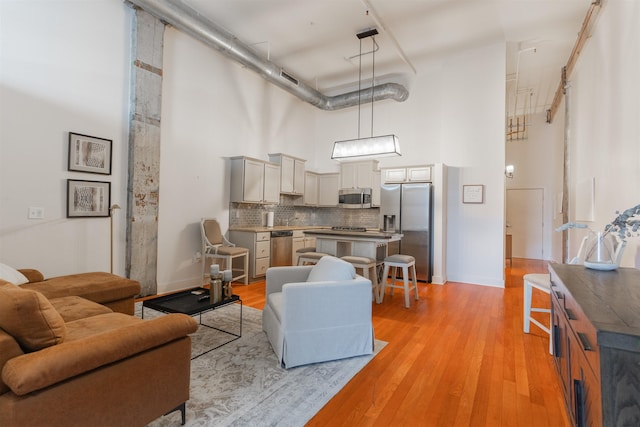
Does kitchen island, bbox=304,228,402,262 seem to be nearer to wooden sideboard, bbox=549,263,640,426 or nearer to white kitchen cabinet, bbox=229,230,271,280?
white kitchen cabinet, bbox=229,230,271,280

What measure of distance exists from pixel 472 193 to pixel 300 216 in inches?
146

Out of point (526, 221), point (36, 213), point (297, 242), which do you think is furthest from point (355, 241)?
point (526, 221)

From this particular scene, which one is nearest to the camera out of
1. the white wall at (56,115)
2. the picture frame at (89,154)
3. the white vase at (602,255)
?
the white vase at (602,255)

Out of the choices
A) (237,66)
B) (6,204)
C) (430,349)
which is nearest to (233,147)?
(237,66)

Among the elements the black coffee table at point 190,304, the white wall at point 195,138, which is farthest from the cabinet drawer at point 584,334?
the white wall at point 195,138

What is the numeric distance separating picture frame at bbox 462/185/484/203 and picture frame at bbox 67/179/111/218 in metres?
5.41

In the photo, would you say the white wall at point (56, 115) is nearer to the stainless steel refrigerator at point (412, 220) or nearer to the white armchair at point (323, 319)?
the white armchair at point (323, 319)

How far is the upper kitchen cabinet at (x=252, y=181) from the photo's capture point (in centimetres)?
539

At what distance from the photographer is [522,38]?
16.3ft

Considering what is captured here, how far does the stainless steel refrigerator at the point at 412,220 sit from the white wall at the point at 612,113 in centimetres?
218

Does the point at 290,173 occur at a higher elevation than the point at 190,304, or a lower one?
higher

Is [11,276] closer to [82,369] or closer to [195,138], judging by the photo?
[82,369]

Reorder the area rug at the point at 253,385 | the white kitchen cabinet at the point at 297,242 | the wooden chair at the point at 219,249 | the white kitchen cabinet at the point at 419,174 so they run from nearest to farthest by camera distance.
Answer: the area rug at the point at 253,385 < the wooden chair at the point at 219,249 < the white kitchen cabinet at the point at 419,174 < the white kitchen cabinet at the point at 297,242

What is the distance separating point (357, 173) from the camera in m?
6.94
